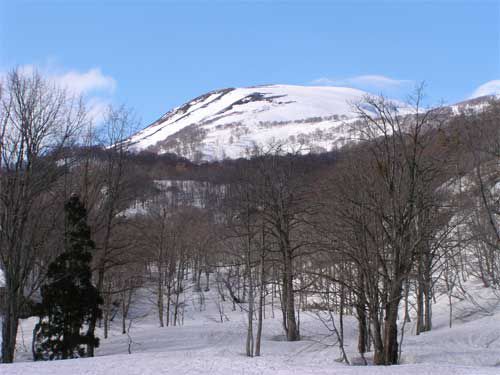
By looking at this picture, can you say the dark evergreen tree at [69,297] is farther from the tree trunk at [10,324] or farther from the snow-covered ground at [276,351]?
the snow-covered ground at [276,351]

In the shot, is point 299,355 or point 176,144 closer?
point 299,355

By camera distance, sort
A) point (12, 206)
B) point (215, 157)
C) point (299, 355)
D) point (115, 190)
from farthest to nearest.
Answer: point (215, 157) → point (115, 190) → point (299, 355) → point (12, 206)

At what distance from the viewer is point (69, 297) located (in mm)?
17734

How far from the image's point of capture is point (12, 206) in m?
15.9

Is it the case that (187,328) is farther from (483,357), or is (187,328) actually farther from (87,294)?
(483,357)

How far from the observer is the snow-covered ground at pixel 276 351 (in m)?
12.5

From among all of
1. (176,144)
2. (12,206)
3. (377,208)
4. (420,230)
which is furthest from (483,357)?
(176,144)

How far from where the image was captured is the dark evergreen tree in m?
17.5

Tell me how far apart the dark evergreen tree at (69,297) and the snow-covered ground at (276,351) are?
1737 mm

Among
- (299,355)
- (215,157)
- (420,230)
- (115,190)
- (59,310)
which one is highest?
(215,157)

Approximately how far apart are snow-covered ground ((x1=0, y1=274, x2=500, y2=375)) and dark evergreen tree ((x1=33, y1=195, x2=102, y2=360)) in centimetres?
174

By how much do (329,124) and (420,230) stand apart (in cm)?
18619

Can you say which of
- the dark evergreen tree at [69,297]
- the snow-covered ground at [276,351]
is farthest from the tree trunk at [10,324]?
the snow-covered ground at [276,351]

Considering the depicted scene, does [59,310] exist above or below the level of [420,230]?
below
